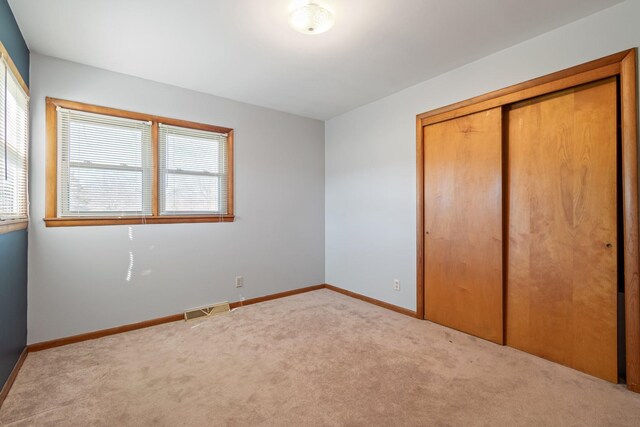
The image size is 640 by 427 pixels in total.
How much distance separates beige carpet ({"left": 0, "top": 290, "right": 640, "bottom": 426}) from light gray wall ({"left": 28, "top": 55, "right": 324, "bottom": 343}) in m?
0.37

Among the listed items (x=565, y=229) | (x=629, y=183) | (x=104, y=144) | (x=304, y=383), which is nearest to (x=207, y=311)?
(x=304, y=383)

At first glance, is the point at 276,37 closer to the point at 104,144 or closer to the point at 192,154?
the point at 192,154

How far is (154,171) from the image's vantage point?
3150mm

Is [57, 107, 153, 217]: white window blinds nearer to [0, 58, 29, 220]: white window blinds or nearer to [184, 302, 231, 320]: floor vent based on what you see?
[0, 58, 29, 220]: white window blinds

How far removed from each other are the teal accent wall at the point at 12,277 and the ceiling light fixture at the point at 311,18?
5.97ft

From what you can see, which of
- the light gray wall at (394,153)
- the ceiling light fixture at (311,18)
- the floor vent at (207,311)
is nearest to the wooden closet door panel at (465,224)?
the light gray wall at (394,153)

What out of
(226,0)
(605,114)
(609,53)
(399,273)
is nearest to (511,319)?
(399,273)

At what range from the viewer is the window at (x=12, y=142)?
190 centimetres

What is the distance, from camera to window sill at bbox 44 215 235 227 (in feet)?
8.73

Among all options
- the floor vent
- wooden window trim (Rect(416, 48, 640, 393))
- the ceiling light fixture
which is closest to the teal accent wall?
the floor vent

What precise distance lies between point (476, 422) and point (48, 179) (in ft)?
12.1

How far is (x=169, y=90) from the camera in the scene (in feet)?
10.6

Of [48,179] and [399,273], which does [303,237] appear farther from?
[48,179]

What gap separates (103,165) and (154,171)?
0.44 metres
